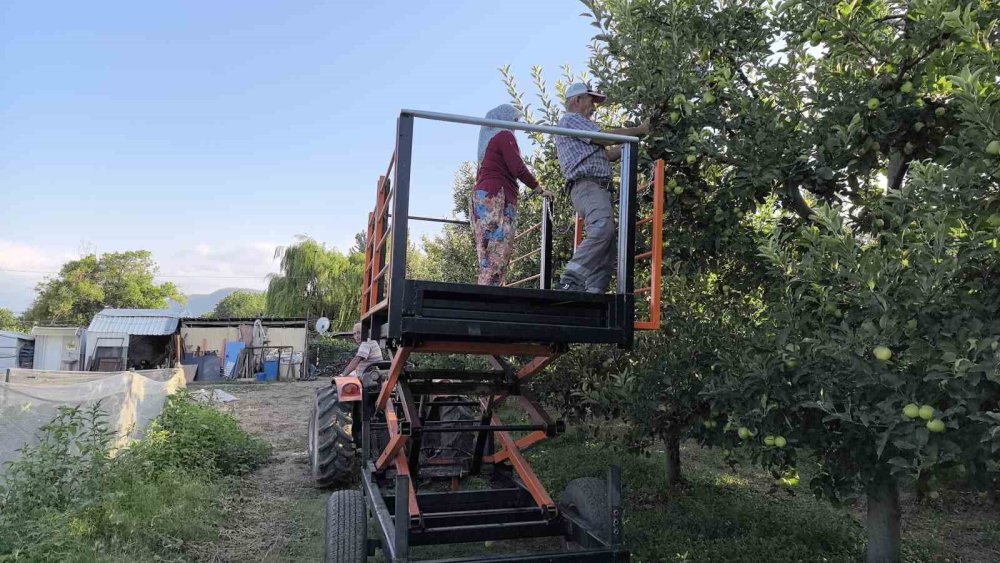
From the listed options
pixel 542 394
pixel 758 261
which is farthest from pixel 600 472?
pixel 758 261

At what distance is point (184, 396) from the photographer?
875 cm

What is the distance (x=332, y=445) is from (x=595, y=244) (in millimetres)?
4172

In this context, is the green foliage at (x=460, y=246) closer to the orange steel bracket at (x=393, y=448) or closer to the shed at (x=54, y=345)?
the orange steel bracket at (x=393, y=448)

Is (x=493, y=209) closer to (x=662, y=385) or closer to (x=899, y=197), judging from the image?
(x=662, y=385)

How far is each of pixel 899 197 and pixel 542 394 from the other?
470cm

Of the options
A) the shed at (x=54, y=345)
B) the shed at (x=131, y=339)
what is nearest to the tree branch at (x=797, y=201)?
the shed at (x=131, y=339)

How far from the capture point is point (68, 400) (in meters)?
5.98

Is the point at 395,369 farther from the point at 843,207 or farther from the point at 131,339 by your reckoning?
the point at 131,339

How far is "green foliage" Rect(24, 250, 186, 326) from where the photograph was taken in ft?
143

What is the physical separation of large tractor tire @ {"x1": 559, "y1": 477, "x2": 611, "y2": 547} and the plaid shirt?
6.97ft

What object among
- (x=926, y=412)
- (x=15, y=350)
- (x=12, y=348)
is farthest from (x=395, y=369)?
(x=15, y=350)

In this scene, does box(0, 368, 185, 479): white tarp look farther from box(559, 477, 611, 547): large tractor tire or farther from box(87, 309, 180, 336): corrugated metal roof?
box(87, 309, 180, 336): corrugated metal roof

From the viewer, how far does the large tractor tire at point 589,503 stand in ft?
13.7

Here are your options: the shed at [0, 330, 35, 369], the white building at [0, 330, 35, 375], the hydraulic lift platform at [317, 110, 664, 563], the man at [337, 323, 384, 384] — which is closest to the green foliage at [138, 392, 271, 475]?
the man at [337, 323, 384, 384]
